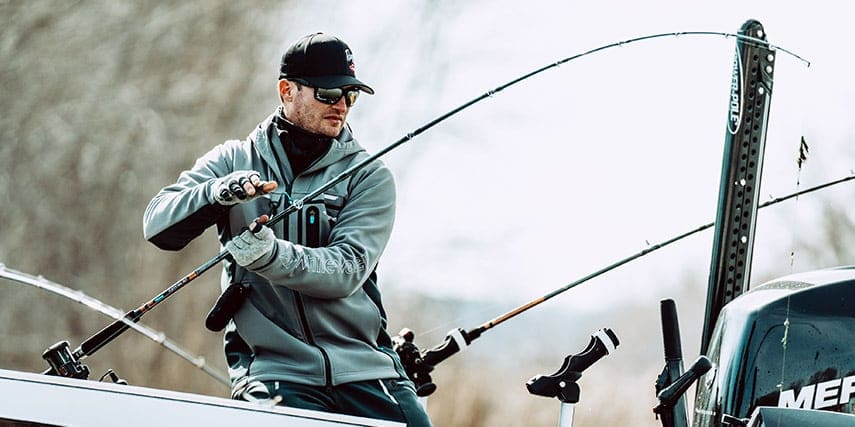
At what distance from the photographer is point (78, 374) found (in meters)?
2.13

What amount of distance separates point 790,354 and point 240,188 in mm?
910

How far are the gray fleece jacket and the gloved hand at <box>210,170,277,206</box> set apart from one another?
5cm

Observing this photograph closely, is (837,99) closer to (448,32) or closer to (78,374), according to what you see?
(448,32)

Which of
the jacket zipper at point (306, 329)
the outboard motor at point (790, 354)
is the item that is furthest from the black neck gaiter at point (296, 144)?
the outboard motor at point (790, 354)

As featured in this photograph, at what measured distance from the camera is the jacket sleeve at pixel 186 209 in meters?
2.02

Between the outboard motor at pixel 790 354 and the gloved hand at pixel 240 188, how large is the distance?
798 mm

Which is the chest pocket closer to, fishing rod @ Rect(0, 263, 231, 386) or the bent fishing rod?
the bent fishing rod

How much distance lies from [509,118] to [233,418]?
332 centimetres

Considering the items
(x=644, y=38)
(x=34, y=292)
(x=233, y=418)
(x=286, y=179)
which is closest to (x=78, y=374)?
(x=286, y=179)

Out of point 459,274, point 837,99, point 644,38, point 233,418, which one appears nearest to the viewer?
point 233,418

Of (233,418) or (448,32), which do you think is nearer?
(233,418)

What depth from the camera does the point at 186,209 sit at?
2.04 meters

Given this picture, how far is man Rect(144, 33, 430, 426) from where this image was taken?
2.04 metres

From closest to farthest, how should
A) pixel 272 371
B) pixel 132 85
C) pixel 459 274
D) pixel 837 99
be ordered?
pixel 272 371 < pixel 837 99 < pixel 459 274 < pixel 132 85
